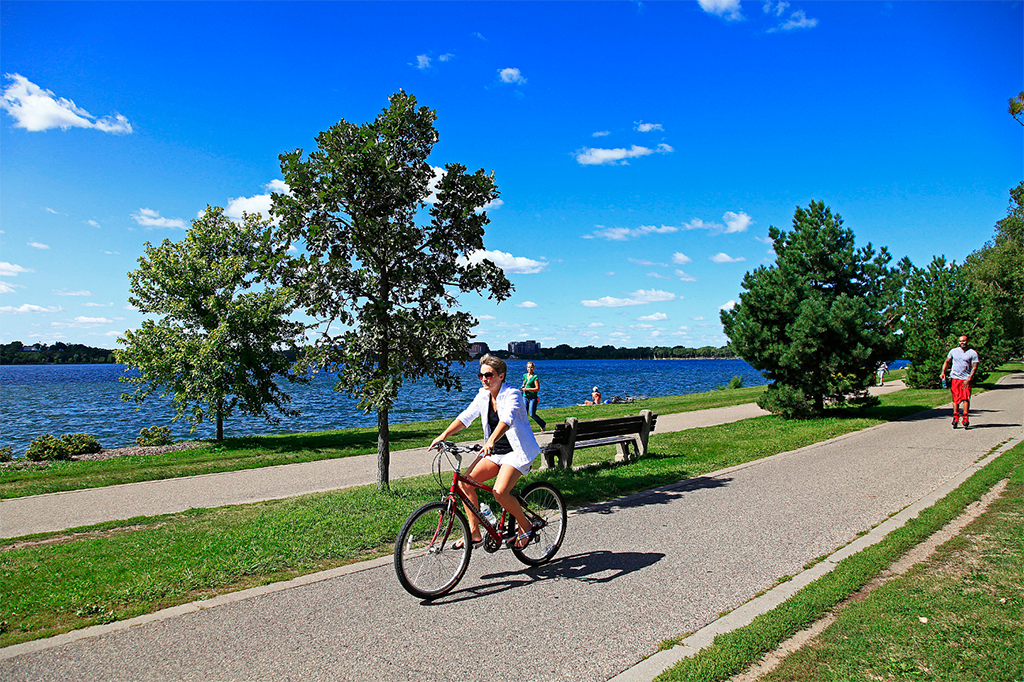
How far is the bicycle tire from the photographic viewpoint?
571 centimetres

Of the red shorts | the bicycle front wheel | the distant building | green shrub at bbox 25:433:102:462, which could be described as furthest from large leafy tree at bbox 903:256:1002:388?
green shrub at bbox 25:433:102:462

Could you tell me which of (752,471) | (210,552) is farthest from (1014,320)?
(210,552)

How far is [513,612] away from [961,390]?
14.3 m

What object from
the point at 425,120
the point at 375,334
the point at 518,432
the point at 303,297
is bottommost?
the point at 518,432

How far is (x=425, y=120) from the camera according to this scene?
8195mm

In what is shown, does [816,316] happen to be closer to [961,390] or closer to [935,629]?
[961,390]

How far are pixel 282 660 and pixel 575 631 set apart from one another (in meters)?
1.90

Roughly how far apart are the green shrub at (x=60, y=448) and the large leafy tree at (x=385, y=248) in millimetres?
10536

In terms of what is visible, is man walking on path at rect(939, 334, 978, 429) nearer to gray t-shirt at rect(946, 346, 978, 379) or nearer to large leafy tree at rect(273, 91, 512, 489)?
gray t-shirt at rect(946, 346, 978, 379)

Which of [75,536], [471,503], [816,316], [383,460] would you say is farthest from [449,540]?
[816,316]

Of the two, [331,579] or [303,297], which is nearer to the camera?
[331,579]

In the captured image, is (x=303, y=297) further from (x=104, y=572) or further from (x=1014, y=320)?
(x=1014, y=320)

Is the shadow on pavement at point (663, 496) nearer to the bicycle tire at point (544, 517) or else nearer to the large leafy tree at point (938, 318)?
the bicycle tire at point (544, 517)

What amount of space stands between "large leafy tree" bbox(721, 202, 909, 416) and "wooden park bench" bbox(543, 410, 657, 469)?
6.53 m
